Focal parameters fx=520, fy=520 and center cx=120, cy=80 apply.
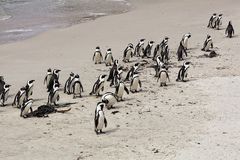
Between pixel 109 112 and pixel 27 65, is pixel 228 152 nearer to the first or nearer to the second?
pixel 109 112

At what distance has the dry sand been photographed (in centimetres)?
1027

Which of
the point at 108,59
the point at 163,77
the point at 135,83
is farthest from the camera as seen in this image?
the point at 108,59

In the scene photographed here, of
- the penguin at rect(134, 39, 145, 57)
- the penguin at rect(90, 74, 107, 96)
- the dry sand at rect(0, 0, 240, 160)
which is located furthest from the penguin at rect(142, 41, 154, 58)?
the penguin at rect(90, 74, 107, 96)

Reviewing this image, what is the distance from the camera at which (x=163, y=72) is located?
15312mm

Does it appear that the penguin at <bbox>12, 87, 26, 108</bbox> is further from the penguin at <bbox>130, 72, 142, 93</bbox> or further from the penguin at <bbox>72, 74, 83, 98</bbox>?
the penguin at <bbox>130, 72, 142, 93</bbox>

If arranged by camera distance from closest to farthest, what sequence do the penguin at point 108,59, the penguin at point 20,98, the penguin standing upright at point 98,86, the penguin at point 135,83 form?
the penguin at point 20,98, the penguin standing upright at point 98,86, the penguin at point 135,83, the penguin at point 108,59

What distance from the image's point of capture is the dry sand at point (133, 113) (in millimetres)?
10266

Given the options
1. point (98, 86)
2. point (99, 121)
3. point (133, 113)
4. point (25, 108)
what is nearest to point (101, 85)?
point (98, 86)

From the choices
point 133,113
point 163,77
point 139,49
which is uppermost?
point 139,49

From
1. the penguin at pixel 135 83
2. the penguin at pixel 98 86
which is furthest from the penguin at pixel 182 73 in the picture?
the penguin at pixel 98 86

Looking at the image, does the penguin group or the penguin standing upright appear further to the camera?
the penguin standing upright

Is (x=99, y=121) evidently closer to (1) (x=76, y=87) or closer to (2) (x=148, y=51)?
(1) (x=76, y=87)

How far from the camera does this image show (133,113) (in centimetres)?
1273

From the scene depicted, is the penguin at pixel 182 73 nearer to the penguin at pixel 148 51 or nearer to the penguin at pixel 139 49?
the penguin at pixel 148 51
